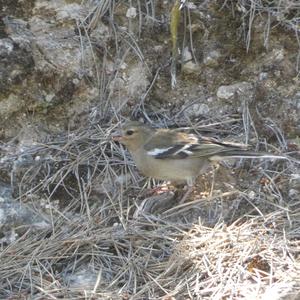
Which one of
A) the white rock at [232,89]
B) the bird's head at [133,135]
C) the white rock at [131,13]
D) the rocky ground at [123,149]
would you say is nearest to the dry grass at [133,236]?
the rocky ground at [123,149]

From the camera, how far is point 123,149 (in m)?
5.89

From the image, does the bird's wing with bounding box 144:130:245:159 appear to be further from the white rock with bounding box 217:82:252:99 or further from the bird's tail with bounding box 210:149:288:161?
the white rock with bounding box 217:82:252:99

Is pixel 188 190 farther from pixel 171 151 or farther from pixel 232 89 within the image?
pixel 232 89

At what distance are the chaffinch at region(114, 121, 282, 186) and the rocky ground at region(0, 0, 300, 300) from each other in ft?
0.49

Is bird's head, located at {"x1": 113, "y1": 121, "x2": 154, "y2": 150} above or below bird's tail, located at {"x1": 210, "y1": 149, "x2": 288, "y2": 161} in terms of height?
above

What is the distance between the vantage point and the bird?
5.49m

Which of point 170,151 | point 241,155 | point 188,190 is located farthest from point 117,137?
point 241,155

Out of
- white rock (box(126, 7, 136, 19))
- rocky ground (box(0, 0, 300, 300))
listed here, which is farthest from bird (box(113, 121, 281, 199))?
white rock (box(126, 7, 136, 19))

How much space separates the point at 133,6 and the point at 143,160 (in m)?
1.32

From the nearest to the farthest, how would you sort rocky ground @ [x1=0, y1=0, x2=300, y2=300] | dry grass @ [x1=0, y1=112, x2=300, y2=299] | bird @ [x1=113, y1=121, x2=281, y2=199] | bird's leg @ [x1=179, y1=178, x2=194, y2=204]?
dry grass @ [x1=0, y1=112, x2=300, y2=299] → rocky ground @ [x1=0, y1=0, x2=300, y2=300] → bird's leg @ [x1=179, y1=178, x2=194, y2=204] → bird @ [x1=113, y1=121, x2=281, y2=199]

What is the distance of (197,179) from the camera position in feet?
18.7

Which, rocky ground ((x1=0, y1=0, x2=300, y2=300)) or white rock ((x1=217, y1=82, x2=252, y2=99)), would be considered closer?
rocky ground ((x1=0, y1=0, x2=300, y2=300))

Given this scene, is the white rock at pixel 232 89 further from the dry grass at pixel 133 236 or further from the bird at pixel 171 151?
the dry grass at pixel 133 236

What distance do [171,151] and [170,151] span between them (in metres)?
0.01
